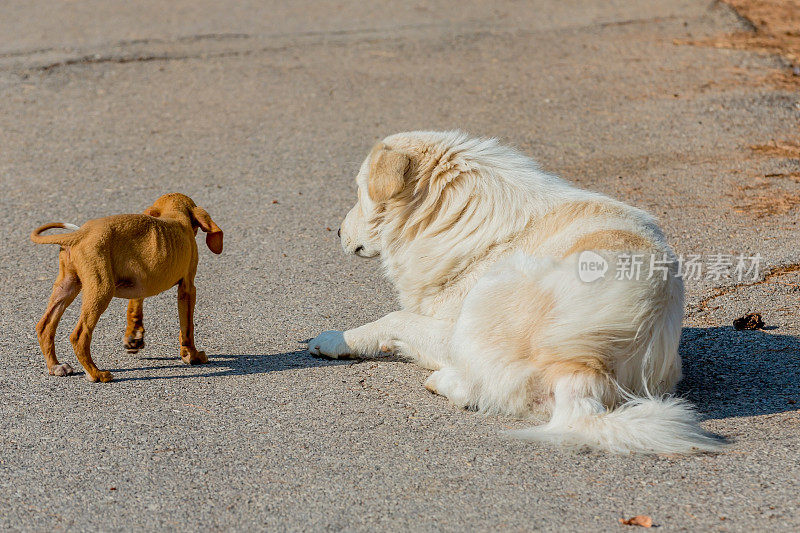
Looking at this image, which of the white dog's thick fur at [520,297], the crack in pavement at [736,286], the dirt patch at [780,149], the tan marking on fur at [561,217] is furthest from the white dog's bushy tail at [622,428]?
the dirt patch at [780,149]

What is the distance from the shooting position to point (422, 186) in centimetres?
509

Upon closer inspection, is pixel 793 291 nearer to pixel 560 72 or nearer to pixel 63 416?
pixel 63 416

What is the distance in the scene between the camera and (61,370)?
488cm

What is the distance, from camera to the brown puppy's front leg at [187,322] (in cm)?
495

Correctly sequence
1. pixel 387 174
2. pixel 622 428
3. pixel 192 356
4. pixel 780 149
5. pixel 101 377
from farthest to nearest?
pixel 780 149 < pixel 192 356 < pixel 387 174 < pixel 101 377 < pixel 622 428

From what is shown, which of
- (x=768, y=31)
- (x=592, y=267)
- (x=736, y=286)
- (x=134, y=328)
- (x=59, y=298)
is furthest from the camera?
(x=768, y=31)

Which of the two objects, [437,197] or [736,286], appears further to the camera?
[736,286]

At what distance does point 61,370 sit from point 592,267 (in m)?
2.86

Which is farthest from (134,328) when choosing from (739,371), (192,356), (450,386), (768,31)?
(768,31)

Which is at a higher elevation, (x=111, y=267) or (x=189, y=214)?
(x=189, y=214)

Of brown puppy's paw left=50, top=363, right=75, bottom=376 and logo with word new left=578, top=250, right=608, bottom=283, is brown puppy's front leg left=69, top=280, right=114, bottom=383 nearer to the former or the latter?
brown puppy's paw left=50, top=363, right=75, bottom=376

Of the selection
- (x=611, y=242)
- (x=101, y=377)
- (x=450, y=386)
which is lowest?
(x=450, y=386)

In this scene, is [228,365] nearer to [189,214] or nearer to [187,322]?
[187,322]

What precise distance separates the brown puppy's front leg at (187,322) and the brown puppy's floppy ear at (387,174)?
113 centimetres
